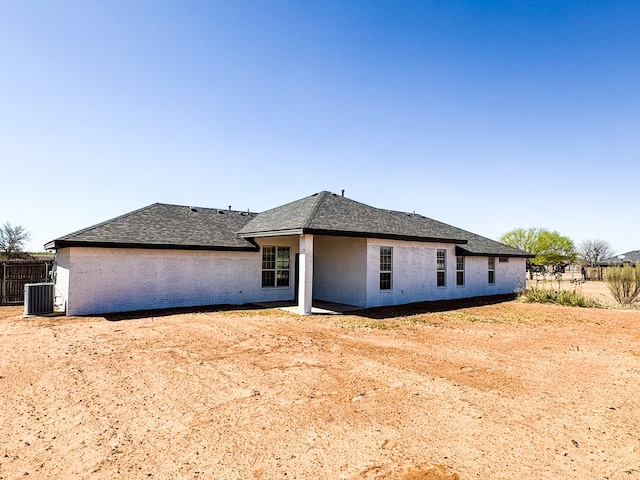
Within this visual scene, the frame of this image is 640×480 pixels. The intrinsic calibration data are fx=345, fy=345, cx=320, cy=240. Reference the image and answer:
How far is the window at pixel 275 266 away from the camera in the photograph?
57.6ft

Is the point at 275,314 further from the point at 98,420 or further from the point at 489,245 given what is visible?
the point at 489,245

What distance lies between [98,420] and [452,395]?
5244 mm

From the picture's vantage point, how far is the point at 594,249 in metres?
77.6

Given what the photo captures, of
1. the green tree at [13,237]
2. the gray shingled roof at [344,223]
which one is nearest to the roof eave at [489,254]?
the gray shingled roof at [344,223]

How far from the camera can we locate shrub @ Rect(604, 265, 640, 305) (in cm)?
1856

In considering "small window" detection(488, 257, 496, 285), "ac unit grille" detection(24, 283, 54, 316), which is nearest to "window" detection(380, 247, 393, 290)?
"small window" detection(488, 257, 496, 285)

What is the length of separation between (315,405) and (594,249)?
9518cm

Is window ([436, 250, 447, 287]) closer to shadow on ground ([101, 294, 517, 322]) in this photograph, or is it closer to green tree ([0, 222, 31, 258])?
shadow on ground ([101, 294, 517, 322])

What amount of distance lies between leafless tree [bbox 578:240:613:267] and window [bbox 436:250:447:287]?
77.7 metres

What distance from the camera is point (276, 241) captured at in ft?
57.5

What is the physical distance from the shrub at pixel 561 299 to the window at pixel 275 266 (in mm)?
13339

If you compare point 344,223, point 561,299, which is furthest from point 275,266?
point 561,299

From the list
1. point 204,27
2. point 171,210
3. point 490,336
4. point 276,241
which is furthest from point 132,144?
point 490,336

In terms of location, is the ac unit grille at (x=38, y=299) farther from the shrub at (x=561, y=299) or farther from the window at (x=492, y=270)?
the window at (x=492, y=270)
